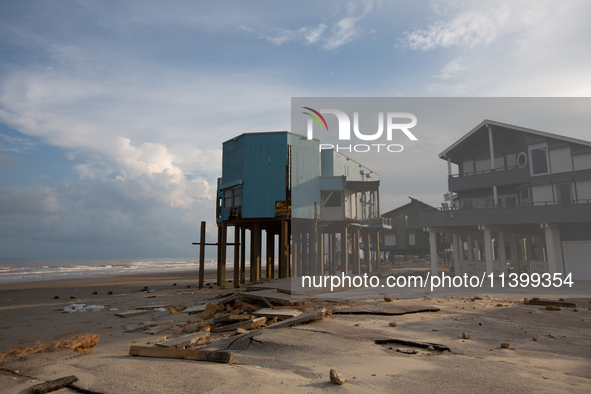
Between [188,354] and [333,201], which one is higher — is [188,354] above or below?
below

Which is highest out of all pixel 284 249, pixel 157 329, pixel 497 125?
pixel 497 125

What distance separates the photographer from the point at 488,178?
24.4 meters

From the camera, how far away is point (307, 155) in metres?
23.4

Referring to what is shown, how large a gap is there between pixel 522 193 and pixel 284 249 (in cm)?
1641

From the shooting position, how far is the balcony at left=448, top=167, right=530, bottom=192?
23344 millimetres

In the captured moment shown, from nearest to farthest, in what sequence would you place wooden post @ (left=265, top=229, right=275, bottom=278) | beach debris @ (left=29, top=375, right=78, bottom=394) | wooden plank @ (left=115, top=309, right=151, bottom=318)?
beach debris @ (left=29, top=375, right=78, bottom=394) → wooden plank @ (left=115, top=309, right=151, bottom=318) → wooden post @ (left=265, top=229, right=275, bottom=278)

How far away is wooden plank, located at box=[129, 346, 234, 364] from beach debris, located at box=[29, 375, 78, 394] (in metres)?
1.38

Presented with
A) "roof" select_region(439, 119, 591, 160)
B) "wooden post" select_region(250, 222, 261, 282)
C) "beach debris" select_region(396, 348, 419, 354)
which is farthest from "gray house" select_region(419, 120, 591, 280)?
"beach debris" select_region(396, 348, 419, 354)

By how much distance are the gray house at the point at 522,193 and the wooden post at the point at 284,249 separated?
9.99 m

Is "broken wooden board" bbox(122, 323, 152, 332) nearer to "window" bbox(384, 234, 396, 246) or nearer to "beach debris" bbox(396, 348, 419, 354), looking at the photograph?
"beach debris" bbox(396, 348, 419, 354)

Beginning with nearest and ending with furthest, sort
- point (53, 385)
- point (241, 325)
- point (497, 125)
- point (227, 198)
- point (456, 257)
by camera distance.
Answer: point (53, 385)
point (241, 325)
point (227, 198)
point (497, 125)
point (456, 257)

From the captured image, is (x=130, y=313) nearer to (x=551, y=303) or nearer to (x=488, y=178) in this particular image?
(x=551, y=303)

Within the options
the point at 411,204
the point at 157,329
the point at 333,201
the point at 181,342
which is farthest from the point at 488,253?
the point at 411,204

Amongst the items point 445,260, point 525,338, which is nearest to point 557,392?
point 525,338
